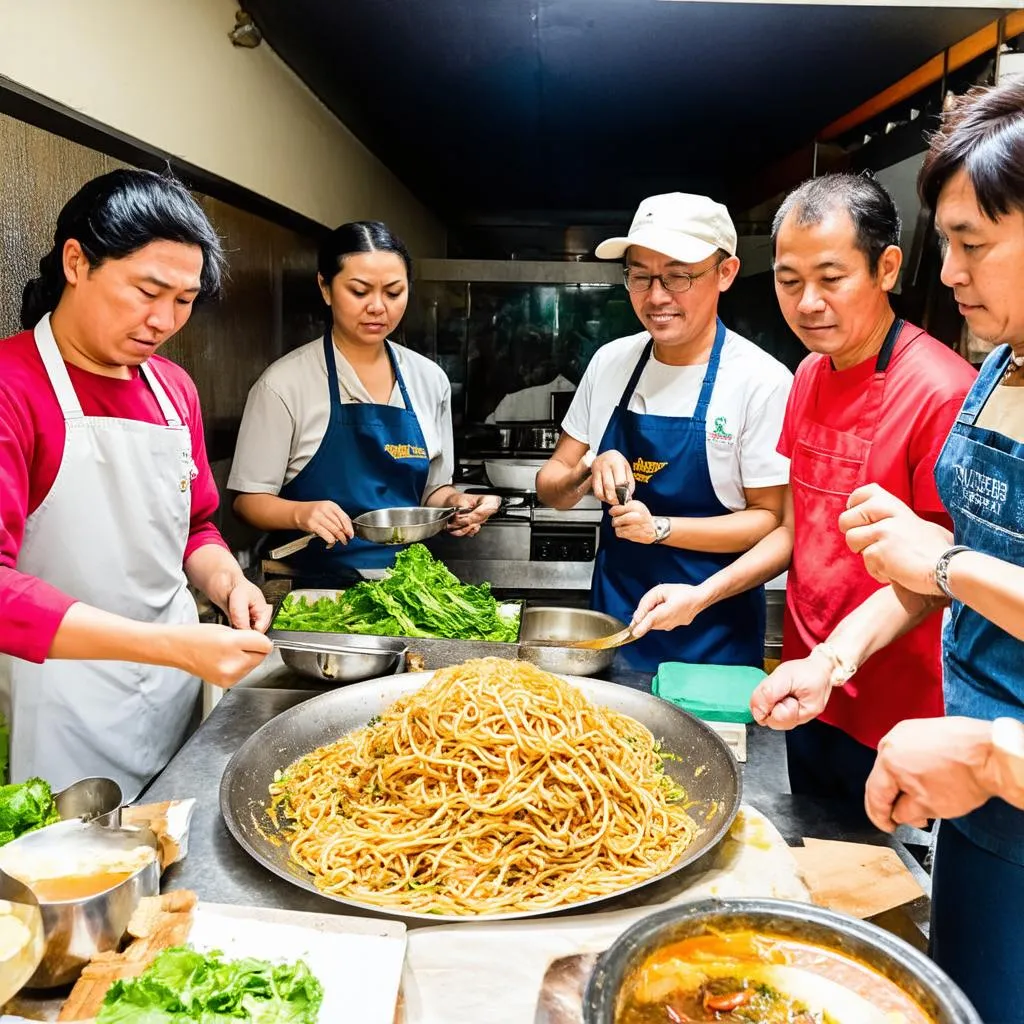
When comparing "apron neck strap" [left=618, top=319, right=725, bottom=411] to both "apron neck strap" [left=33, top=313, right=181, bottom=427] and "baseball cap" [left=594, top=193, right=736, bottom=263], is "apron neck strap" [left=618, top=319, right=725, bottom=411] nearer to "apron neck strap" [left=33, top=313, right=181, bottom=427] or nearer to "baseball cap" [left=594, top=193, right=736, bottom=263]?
"baseball cap" [left=594, top=193, right=736, bottom=263]

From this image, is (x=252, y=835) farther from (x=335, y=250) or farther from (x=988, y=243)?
(x=335, y=250)

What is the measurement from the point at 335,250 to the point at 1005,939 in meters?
2.98

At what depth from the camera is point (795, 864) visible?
147 cm

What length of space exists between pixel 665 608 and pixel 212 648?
3.92ft

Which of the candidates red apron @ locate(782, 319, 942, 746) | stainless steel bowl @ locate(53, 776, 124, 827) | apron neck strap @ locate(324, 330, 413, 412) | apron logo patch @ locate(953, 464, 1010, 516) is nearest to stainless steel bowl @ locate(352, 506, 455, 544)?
apron neck strap @ locate(324, 330, 413, 412)

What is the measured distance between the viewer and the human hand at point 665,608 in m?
2.27

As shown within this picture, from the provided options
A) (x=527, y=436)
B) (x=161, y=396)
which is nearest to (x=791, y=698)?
(x=161, y=396)

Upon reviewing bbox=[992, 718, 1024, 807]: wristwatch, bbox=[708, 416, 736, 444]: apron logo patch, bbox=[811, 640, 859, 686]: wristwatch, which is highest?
bbox=[708, 416, 736, 444]: apron logo patch

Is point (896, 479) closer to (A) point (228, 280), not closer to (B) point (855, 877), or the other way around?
(B) point (855, 877)

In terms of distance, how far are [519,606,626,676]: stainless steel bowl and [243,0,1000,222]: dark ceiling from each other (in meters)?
2.44

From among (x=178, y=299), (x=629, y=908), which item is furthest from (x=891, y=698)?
(x=178, y=299)

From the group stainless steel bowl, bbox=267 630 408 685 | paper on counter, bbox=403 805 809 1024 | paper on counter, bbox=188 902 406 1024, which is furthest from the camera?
stainless steel bowl, bbox=267 630 408 685

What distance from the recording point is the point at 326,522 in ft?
10.0

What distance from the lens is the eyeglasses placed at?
2.74 m
